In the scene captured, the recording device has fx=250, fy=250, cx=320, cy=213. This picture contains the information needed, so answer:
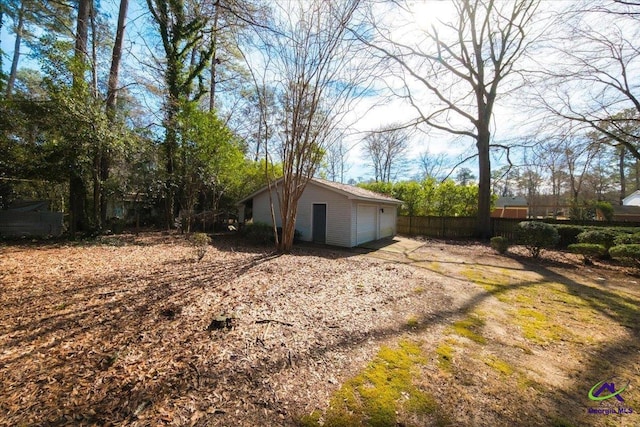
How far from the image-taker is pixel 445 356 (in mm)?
2865

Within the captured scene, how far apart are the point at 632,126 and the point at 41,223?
952 inches

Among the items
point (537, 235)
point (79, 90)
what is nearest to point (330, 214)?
A: point (537, 235)

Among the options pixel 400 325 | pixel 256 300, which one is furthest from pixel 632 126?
pixel 256 300

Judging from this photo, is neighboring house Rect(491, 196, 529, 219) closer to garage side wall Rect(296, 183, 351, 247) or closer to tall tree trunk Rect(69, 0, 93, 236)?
garage side wall Rect(296, 183, 351, 247)

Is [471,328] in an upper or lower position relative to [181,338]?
lower

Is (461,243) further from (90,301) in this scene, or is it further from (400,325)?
(90,301)

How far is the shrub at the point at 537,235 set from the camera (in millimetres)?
8656

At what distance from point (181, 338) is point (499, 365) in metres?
3.58

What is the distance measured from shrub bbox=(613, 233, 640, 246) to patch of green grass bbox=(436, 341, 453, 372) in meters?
9.06

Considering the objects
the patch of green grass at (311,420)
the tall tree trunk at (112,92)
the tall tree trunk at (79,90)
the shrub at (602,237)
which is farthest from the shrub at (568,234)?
the tall tree trunk at (79,90)

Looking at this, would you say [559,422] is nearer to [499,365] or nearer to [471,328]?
[499,365]

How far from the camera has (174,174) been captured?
11383 mm

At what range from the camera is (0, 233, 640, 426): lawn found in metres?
2.05

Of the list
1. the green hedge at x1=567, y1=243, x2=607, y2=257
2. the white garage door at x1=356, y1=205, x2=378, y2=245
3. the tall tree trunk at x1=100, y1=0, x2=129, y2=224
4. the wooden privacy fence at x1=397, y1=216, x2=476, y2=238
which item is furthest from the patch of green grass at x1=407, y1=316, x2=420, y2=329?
the wooden privacy fence at x1=397, y1=216, x2=476, y2=238
